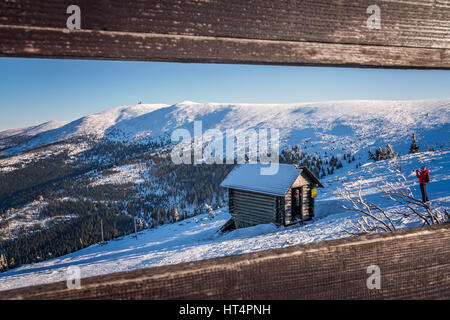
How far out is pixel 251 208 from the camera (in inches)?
707

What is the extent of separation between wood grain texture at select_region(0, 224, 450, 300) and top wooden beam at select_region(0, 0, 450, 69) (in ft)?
1.95

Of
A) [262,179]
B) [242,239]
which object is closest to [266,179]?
[262,179]

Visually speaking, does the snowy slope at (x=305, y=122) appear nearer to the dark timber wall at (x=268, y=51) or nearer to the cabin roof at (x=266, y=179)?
the cabin roof at (x=266, y=179)

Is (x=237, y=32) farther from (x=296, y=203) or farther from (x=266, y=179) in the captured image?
(x=296, y=203)

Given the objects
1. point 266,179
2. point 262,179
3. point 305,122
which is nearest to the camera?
point 266,179

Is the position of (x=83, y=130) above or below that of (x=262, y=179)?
below

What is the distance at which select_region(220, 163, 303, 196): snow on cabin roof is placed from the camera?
16.3 metres

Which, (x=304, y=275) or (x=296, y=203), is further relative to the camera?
(x=296, y=203)

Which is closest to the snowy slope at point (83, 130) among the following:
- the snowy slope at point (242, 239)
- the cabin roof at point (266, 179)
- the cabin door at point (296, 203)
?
the snowy slope at point (242, 239)

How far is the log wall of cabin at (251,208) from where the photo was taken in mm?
16780

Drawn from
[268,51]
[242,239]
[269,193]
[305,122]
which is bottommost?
[242,239]

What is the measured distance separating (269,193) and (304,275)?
15804 mm
